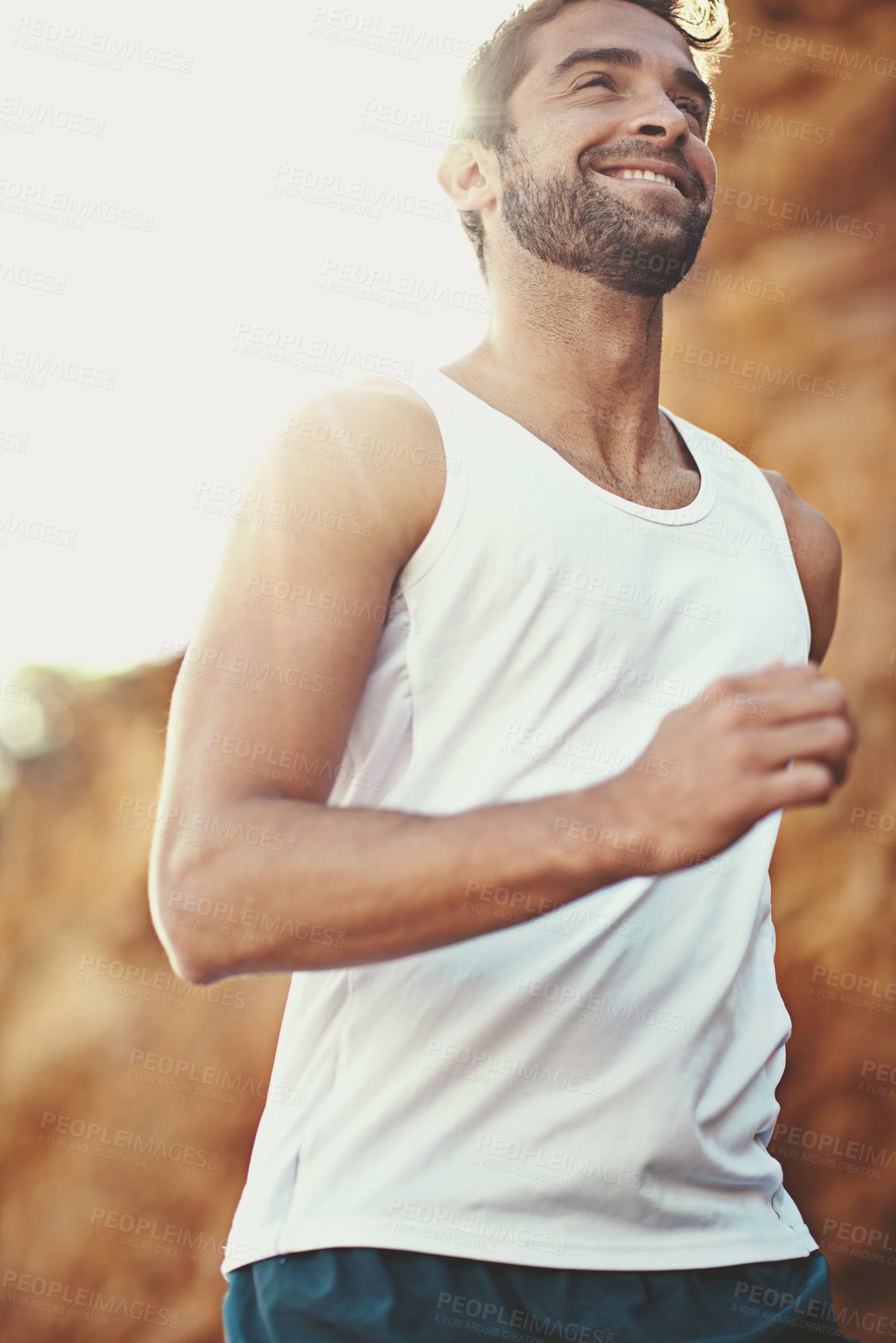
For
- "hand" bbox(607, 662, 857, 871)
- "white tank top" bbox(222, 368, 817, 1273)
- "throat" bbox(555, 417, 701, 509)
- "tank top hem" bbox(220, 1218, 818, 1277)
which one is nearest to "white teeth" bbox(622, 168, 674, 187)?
"throat" bbox(555, 417, 701, 509)

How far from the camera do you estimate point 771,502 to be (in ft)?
4.14

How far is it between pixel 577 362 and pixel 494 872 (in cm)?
68

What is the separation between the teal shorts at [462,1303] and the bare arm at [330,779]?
0.89 feet

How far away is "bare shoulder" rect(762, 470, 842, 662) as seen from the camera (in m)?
1.32

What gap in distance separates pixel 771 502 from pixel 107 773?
213cm

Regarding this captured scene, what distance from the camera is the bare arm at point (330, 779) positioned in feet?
2.34

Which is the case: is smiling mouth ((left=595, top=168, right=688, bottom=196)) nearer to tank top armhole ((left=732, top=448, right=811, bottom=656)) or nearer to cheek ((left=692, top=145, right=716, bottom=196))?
cheek ((left=692, top=145, right=716, bottom=196))

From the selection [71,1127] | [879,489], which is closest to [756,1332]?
[879,489]

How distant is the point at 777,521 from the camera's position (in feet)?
4.06

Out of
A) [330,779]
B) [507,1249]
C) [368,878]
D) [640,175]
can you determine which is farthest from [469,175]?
[507,1249]

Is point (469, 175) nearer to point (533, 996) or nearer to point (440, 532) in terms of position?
point (440, 532)

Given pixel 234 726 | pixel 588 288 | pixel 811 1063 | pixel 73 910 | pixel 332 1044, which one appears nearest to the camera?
pixel 234 726

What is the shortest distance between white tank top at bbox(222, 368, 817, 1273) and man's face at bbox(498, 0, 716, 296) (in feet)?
0.97

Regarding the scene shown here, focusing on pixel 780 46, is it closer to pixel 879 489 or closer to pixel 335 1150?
pixel 879 489
